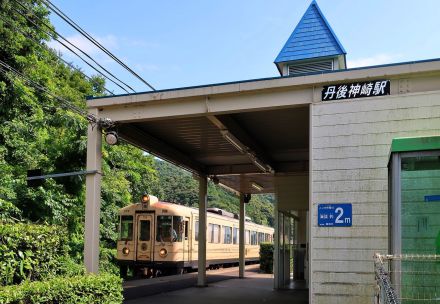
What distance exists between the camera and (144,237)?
1889cm

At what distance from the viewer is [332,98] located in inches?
320

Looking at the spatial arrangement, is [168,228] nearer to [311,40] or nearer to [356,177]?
[311,40]

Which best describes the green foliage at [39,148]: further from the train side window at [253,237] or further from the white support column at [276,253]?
the train side window at [253,237]

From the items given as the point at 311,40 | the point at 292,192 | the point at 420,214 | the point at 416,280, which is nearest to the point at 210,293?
the point at 292,192

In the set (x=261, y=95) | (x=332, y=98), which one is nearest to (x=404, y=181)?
(x=332, y=98)

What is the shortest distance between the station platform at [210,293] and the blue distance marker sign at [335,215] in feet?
15.5

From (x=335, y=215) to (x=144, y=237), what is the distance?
12.1 m

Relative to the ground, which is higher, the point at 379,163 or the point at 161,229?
the point at 379,163

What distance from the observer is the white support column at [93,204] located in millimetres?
9227

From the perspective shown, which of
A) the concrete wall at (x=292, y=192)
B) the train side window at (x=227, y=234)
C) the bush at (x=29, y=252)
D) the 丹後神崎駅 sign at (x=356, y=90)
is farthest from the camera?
the train side window at (x=227, y=234)

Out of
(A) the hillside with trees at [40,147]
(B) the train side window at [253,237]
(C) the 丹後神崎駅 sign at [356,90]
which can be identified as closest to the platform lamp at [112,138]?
(A) the hillside with trees at [40,147]

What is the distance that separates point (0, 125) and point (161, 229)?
6.61m

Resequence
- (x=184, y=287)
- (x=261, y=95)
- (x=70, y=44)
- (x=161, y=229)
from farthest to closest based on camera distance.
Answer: (x=161, y=229) → (x=184, y=287) → (x=70, y=44) → (x=261, y=95)

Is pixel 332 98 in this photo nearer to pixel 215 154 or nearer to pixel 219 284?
pixel 215 154
